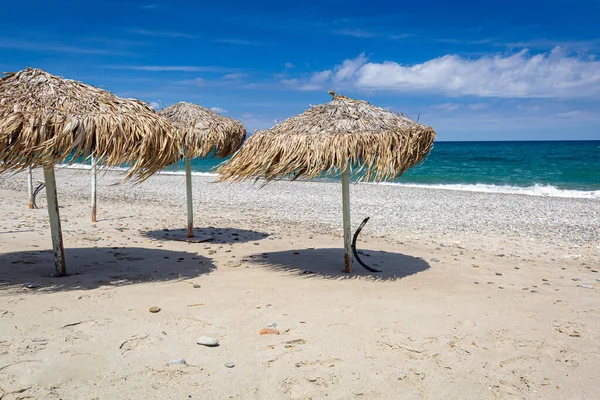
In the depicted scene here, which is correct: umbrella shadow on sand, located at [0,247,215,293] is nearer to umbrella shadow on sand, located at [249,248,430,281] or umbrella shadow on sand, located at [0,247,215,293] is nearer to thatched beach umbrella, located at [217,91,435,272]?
umbrella shadow on sand, located at [249,248,430,281]

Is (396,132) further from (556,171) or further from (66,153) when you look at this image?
(556,171)

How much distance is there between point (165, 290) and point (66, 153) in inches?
62.9

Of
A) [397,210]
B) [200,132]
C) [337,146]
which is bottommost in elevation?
[397,210]

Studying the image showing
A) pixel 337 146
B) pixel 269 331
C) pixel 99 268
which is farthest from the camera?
pixel 99 268

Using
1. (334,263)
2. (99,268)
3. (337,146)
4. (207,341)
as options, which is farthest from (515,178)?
(207,341)

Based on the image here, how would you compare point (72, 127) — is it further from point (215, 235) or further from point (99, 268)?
point (215, 235)

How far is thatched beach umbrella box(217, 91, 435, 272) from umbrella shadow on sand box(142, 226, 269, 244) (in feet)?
8.86

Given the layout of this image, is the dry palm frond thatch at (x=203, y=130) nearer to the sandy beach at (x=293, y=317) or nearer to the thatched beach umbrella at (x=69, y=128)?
the sandy beach at (x=293, y=317)

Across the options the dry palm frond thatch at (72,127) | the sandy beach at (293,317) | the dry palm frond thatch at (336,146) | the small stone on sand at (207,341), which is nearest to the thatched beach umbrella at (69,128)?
the dry palm frond thatch at (72,127)

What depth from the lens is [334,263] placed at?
638 cm

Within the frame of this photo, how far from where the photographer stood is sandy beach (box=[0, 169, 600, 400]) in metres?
3.20

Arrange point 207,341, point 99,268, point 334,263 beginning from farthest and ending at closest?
point 334,263, point 99,268, point 207,341

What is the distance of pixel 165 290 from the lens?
4816 mm

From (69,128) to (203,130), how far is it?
371 centimetres
